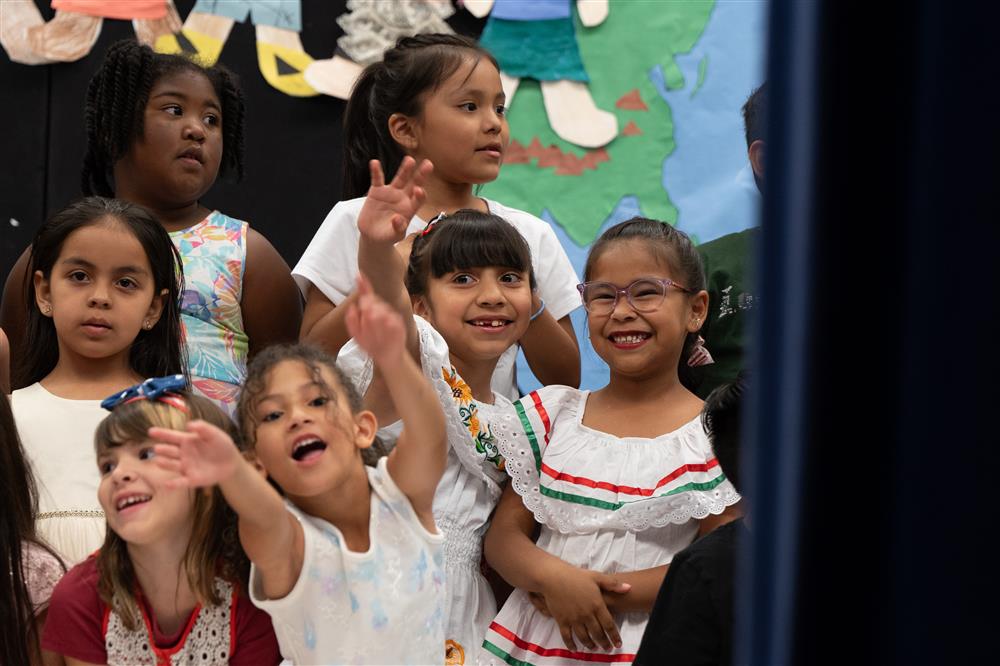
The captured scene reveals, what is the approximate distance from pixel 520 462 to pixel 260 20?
5.66 ft

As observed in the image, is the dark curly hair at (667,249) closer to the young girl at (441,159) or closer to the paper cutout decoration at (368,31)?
the young girl at (441,159)

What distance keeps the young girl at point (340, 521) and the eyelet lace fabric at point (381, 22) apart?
1880 mm

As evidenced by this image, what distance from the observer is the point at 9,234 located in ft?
11.0

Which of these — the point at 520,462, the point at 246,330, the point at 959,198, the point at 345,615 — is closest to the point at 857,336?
the point at 959,198

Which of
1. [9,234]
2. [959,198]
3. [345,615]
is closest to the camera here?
[959,198]

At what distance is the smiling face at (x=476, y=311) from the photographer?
7.40 ft

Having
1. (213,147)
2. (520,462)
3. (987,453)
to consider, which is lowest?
(987,453)

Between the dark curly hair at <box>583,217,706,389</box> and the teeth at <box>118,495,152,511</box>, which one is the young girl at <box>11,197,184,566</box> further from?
the dark curly hair at <box>583,217,706,389</box>

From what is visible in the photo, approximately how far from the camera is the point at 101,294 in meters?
2.12

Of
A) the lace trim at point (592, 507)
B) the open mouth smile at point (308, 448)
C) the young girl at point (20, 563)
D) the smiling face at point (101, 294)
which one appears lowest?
the young girl at point (20, 563)

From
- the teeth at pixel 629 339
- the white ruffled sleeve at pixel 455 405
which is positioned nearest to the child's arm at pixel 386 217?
the white ruffled sleeve at pixel 455 405

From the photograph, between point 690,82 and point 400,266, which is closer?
point 400,266

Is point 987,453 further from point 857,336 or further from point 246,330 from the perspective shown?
point 246,330

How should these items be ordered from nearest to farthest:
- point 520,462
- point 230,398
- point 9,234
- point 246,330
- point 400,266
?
point 400,266, point 520,462, point 230,398, point 246,330, point 9,234
